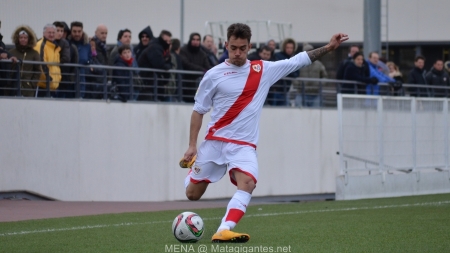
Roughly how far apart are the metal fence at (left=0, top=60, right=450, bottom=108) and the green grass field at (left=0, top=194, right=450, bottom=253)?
3.85 metres

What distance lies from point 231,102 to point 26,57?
27.7 ft

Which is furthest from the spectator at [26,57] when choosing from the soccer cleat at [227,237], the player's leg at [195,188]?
the soccer cleat at [227,237]

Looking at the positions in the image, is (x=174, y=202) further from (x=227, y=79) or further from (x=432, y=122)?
(x=227, y=79)

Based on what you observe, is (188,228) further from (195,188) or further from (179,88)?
(179,88)

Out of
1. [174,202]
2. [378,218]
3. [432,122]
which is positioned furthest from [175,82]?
[378,218]

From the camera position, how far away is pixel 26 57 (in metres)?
18.0

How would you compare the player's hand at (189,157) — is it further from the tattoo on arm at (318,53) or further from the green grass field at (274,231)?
the tattoo on arm at (318,53)

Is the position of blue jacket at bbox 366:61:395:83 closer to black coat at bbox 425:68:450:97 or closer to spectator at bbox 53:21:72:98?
black coat at bbox 425:68:450:97

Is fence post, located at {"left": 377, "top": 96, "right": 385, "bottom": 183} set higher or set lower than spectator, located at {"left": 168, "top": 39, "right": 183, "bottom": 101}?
lower

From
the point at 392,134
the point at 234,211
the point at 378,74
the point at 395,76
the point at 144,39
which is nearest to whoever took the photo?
the point at 234,211

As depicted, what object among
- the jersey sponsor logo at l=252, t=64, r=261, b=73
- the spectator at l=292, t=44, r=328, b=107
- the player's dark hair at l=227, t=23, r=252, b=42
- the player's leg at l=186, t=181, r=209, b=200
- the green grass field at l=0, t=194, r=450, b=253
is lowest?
the green grass field at l=0, t=194, r=450, b=253

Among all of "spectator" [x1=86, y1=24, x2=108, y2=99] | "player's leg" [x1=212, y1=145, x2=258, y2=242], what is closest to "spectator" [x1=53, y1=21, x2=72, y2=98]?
"spectator" [x1=86, y1=24, x2=108, y2=99]

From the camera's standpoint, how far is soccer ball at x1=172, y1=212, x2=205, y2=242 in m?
10.2

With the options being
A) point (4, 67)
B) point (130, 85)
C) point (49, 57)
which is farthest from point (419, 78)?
point (4, 67)
